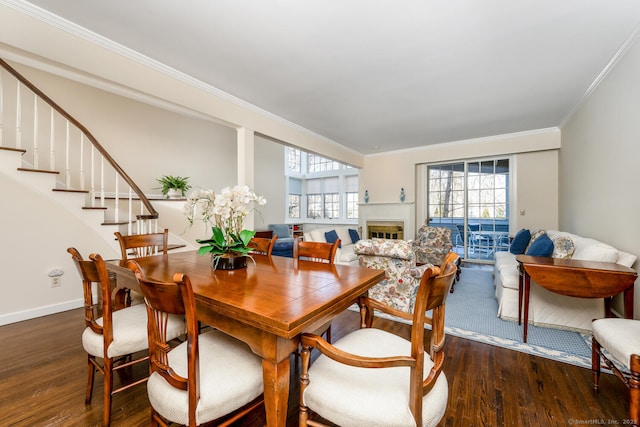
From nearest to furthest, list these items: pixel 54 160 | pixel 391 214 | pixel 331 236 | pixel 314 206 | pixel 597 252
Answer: pixel 597 252, pixel 54 160, pixel 331 236, pixel 391 214, pixel 314 206

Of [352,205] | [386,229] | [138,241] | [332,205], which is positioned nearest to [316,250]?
[138,241]

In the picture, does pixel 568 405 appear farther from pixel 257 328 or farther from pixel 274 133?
pixel 274 133

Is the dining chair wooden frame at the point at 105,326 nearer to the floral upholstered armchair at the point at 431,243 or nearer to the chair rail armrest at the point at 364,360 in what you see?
the chair rail armrest at the point at 364,360

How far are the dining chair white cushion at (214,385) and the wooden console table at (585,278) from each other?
7.82ft

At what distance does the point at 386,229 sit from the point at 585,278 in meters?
4.45

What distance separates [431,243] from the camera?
16.4 ft

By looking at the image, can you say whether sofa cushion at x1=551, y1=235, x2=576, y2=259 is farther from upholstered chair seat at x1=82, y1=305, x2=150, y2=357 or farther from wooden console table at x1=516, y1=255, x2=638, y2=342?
upholstered chair seat at x1=82, y1=305, x2=150, y2=357

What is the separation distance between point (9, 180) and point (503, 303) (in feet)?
17.7

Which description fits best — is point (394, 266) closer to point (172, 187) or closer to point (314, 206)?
point (172, 187)

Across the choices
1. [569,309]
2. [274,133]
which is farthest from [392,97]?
[569,309]

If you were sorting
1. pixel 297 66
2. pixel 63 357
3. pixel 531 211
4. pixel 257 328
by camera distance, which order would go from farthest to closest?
pixel 531 211
pixel 297 66
pixel 63 357
pixel 257 328

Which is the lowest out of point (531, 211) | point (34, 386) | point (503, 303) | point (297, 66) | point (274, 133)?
point (34, 386)

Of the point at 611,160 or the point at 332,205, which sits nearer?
the point at 611,160

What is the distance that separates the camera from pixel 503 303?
2834mm
